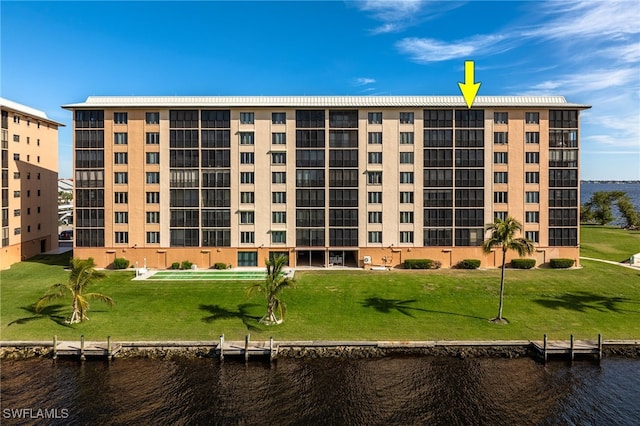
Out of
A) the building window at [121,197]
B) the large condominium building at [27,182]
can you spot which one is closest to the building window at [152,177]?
the building window at [121,197]

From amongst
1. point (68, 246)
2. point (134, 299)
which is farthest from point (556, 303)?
point (68, 246)

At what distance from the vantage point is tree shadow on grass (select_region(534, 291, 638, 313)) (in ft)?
132

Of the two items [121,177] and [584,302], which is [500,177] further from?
[121,177]

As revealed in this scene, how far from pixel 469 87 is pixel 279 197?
99.6 feet

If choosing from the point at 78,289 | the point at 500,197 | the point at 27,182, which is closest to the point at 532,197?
the point at 500,197

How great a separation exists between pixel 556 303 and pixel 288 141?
39.6 meters

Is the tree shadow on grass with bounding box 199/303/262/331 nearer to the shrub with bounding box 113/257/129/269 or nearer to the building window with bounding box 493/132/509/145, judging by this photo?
the shrub with bounding box 113/257/129/269

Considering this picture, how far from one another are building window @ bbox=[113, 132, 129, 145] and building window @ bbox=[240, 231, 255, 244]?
72.1 ft

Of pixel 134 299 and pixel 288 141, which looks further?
pixel 288 141

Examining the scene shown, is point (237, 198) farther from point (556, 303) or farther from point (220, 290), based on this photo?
point (556, 303)

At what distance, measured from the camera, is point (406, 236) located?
59906mm

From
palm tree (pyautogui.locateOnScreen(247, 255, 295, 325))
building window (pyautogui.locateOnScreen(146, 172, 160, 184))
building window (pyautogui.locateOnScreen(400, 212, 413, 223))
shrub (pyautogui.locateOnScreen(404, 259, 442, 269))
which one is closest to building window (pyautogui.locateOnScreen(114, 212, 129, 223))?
building window (pyautogui.locateOnScreen(146, 172, 160, 184))

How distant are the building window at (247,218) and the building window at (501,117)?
38451mm

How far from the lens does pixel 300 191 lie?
5944 cm
